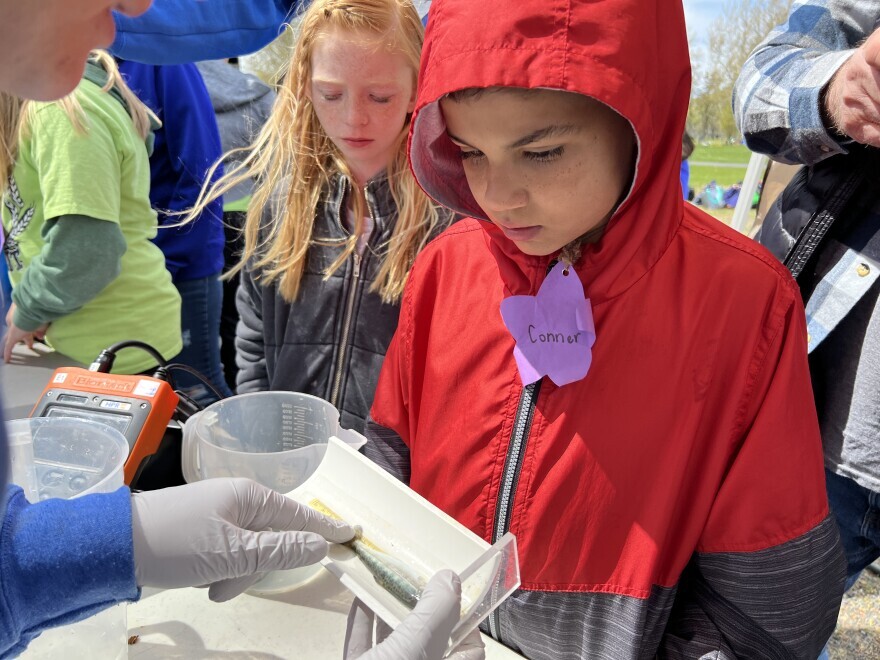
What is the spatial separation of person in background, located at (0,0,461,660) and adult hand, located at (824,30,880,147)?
870mm

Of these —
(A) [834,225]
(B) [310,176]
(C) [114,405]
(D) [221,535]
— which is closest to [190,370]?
(C) [114,405]

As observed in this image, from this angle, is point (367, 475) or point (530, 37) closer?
point (530, 37)

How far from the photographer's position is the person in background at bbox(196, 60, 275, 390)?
291 centimetres

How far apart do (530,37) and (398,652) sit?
2.40ft

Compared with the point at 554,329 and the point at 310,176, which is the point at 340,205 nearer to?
the point at 310,176

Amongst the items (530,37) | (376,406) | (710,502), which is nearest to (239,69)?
(376,406)

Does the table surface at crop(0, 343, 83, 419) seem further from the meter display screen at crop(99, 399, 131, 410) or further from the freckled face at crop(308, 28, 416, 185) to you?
the freckled face at crop(308, 28, 416, 185)

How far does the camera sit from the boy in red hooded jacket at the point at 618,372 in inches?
32.3

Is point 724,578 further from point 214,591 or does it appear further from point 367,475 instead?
point 214,591

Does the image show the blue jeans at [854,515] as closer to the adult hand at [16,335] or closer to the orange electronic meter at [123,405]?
the orange electronic meter at [123,405]

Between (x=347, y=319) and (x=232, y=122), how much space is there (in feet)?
6.30

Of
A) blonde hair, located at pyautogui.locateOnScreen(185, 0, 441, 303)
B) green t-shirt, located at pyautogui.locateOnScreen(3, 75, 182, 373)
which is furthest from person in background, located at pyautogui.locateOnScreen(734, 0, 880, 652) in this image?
green t-shirt, located at pyautogui.locateOnScreen(3, 75, 182, 373)

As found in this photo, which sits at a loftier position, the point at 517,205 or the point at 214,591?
the point at 517,205

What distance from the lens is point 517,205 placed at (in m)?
0.87
